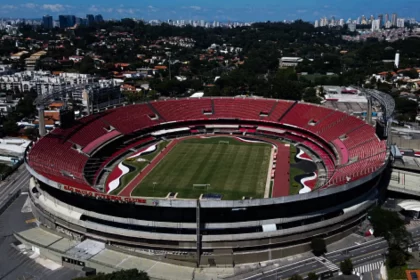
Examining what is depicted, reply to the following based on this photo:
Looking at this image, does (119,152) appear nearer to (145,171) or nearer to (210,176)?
(145,171)

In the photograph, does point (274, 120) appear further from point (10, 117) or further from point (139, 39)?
point (139, 39)

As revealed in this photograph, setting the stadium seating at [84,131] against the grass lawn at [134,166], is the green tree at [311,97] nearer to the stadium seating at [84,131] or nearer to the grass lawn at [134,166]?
the grass lawn at [134,166]

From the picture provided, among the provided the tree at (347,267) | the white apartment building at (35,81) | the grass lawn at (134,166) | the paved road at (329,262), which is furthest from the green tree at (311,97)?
the tree at (347,267)

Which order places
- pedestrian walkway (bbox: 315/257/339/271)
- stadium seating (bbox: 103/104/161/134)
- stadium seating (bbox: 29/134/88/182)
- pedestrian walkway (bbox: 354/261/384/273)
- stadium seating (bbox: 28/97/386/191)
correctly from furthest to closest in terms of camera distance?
stadium seating (bbox: 103/104/161/134) → stadium seating (bbox: 28/97/386/191) → stadium seating (bbox: 29/134/88/182) → pedestrian walkway (bbox: 354/261/384/273) → pedestrian walkway (bbox: 315/257/339/271)

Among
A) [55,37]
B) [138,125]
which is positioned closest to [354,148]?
[138,125]

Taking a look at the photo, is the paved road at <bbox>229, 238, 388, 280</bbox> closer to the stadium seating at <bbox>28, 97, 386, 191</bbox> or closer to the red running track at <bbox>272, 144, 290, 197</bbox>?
the stadium seating at <bbox>28, 97, 386, 191</bbox>

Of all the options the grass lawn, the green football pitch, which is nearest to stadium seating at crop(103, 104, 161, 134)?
the grass lawn
